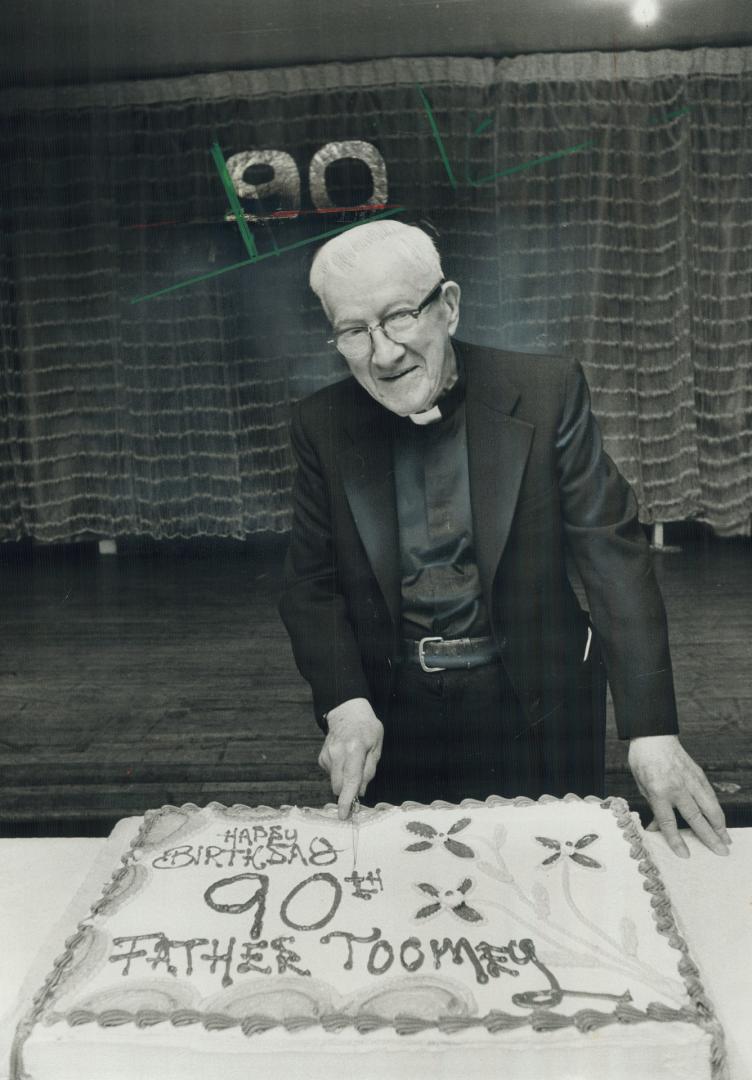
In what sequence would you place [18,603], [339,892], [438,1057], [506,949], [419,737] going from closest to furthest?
[438,1057] < [506,949] < [339,892] < [419,737] < [18,603]

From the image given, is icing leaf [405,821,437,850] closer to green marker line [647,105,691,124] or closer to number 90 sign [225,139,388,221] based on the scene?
number 90 sign [225,139,388,221]

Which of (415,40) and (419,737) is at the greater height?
(415,40)

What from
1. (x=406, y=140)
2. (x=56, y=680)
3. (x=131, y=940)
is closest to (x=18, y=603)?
(x=56, y=680)

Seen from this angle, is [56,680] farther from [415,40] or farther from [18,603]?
[415,40]

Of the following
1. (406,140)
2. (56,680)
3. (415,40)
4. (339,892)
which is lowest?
(56,680)

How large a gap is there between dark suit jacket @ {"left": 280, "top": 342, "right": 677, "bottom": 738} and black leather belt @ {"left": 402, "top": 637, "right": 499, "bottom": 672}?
3 cm

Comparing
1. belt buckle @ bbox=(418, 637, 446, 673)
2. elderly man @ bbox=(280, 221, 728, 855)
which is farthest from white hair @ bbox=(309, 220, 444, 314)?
belt buckle @ bbox=(418, 637, 446, 673)

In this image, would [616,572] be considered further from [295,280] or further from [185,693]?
[295,280]

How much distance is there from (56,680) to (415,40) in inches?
101

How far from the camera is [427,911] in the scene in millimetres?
1019

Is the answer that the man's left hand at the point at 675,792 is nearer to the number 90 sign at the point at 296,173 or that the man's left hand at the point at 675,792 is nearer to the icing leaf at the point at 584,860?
the icing leaf at the point at 584,860

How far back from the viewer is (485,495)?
1525 millimetres

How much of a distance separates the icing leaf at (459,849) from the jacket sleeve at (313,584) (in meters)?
0.44

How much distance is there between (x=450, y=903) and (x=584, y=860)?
0.58 ft
